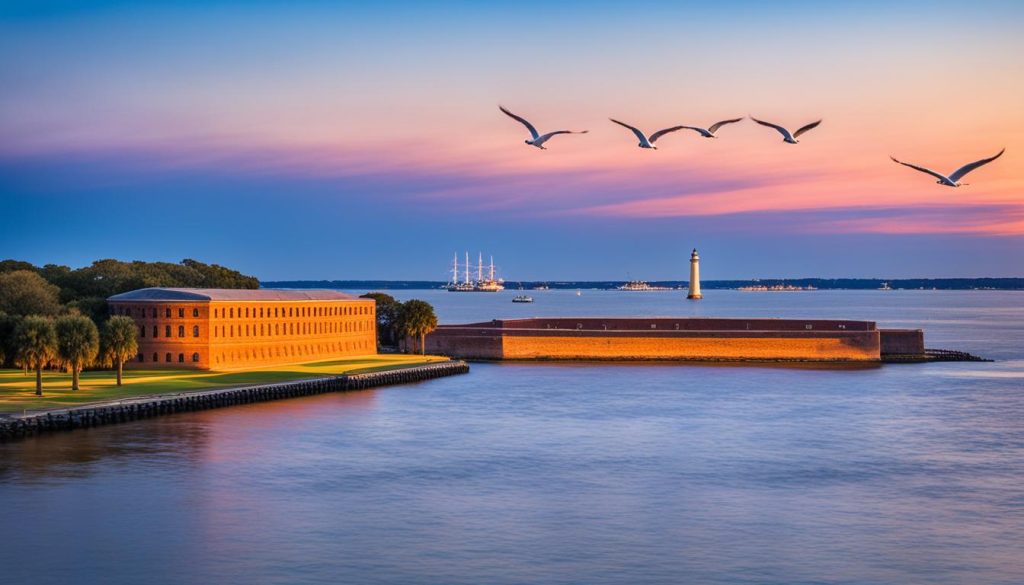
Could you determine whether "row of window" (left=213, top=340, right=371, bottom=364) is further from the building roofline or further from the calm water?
the calm water

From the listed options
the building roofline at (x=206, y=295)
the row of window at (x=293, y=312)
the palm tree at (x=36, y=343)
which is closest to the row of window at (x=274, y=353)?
the row of window at (x=293, y=312)

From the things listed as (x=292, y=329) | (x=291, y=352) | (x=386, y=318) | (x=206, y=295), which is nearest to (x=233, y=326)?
(x=206, y=295)

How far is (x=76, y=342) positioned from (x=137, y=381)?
22.1ft

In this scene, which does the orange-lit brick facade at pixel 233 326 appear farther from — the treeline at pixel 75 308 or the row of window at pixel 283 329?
the treeline at pixel 75 308

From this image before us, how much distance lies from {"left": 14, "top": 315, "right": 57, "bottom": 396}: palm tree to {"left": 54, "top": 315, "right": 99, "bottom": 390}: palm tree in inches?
43.2

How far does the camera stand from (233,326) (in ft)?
276

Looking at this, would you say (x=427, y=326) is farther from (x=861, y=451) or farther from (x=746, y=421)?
(x=861, y=451)

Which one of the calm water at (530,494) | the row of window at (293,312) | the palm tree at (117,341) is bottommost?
the calm water at (530,494)

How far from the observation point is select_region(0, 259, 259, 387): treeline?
210 feet

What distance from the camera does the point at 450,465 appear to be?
47312 mm

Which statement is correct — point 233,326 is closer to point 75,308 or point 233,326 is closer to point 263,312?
point 263,312

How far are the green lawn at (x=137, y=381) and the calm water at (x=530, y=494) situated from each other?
4816 mm

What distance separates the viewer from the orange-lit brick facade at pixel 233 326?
3187 inches

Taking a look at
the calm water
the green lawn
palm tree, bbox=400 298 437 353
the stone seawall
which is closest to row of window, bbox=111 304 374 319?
the green lawn
